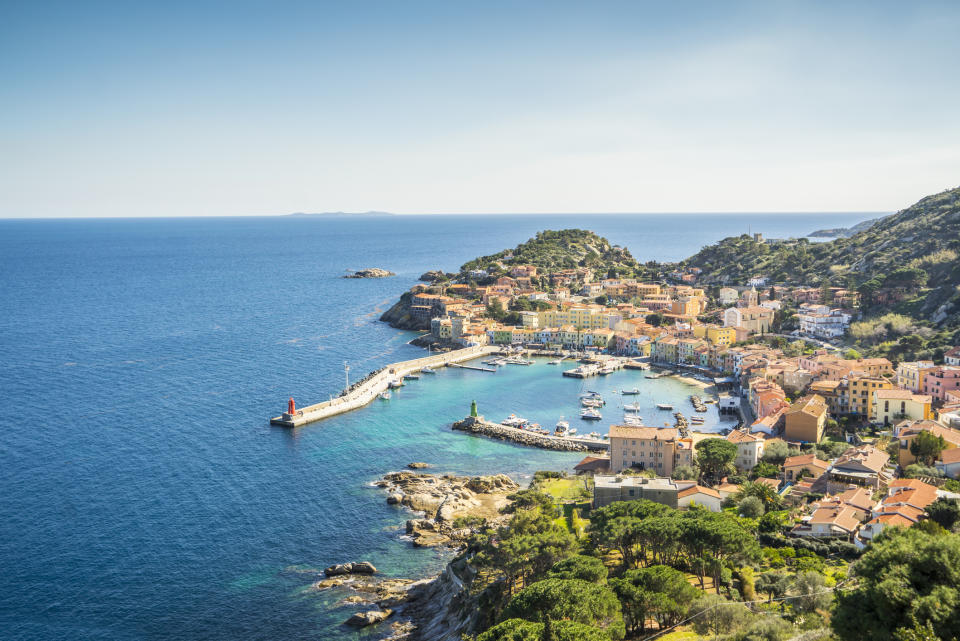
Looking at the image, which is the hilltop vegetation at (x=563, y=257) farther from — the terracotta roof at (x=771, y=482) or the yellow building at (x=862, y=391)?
Result: the terracotta roof at (x=771, y=482)

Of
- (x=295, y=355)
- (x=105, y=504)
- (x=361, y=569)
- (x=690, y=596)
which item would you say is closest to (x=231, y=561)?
(x=361, y=569)

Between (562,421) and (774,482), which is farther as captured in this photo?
(562,421)

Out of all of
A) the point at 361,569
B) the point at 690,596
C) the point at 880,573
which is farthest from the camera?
the point at 361,569

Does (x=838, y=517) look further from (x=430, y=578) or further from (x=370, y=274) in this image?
(x=370, y=274)

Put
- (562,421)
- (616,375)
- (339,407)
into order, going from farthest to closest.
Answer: (616,375)
(339,407)
(562,421)

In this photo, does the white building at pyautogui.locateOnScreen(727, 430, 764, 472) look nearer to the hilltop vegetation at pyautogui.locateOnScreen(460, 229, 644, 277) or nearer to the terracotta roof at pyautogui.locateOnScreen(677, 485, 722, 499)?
the terracotta roof at pyautogui.locateOnScreen(677, 485, 722, 499)

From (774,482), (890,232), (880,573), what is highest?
(890,232)

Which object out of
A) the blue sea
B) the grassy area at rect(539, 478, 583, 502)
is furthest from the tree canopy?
the grassy area at rect(539, 478, 583, 502)

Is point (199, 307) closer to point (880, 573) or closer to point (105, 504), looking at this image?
point (105, 504)
